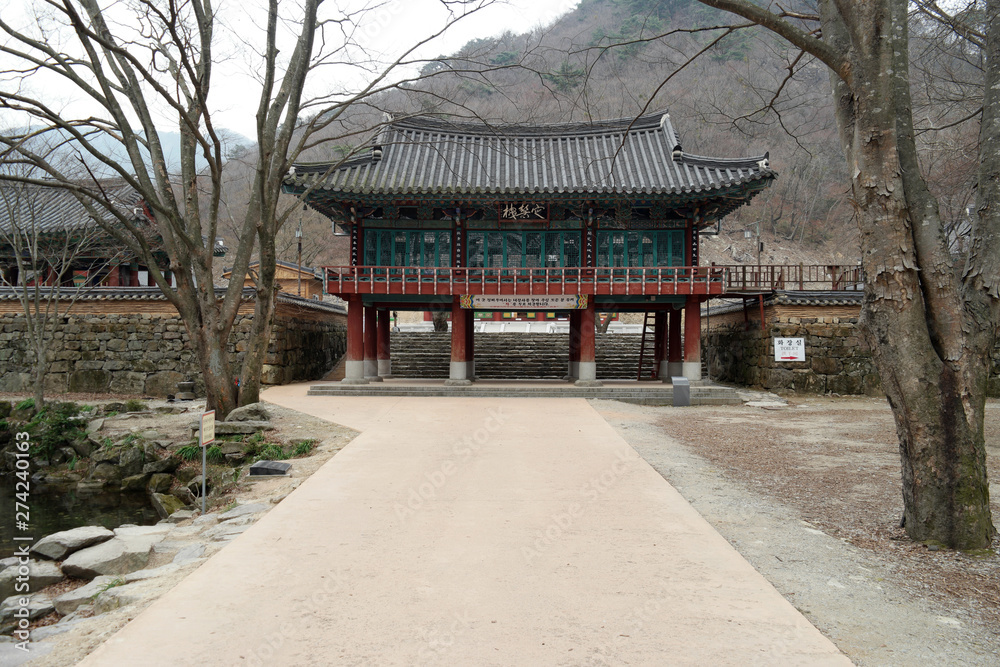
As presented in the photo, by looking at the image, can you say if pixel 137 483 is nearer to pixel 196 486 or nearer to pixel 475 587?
pixel 196 486

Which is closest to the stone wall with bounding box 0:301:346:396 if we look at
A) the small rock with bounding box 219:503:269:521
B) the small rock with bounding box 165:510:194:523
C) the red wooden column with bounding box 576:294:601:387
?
the red wooden column with bounding box 576:294:601:387

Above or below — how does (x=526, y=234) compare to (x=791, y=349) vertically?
above

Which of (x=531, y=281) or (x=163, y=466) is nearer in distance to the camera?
(x=163, y=466)

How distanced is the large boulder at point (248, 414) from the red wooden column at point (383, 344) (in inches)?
411

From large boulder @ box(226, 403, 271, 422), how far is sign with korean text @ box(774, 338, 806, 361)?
15.8m

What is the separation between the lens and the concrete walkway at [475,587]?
321 cm

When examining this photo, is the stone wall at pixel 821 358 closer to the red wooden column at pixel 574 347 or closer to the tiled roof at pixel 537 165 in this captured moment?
the tiled roof at pixel 537 165

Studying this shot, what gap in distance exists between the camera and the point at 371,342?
21.0m

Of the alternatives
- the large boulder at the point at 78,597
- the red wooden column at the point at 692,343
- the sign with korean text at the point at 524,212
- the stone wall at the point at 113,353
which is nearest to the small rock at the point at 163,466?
the large boulder at the point at 78,597

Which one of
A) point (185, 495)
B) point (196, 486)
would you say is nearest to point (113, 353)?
point (185, 495)

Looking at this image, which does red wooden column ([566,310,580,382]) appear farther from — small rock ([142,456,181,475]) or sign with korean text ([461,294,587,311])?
small rock ([142,456,181,475])

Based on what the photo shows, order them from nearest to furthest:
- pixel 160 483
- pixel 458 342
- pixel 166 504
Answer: pixel 166 504
pixel 160 483
pixel 458 342

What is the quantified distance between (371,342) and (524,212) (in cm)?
712

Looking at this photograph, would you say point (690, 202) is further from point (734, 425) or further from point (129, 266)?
point (129, 266)
